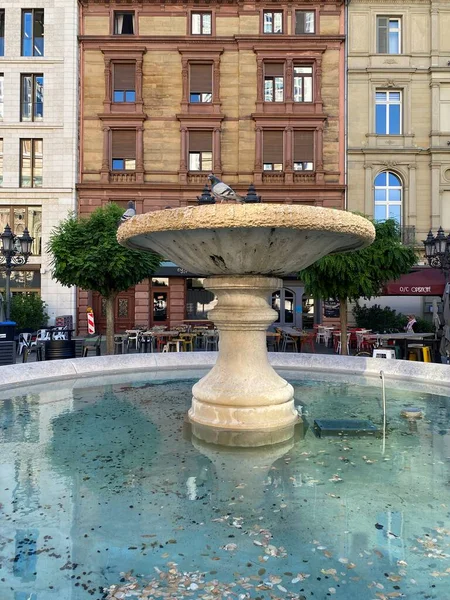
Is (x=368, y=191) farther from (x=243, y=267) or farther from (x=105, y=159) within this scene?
(x=243, y=267)

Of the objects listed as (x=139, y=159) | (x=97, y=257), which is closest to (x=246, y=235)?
(x=97, y=257)

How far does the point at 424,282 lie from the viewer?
12.5 m

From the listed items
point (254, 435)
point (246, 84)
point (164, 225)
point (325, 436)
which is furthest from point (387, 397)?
point (246, 84)

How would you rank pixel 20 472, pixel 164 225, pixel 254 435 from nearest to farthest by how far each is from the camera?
1. pixel 20 472
2. pixel 164 225
3. pixel 254 435

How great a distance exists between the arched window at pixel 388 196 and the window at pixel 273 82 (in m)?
5.99

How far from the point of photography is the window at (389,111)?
21.6 meters

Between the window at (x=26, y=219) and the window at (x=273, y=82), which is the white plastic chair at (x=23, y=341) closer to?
the window at (x=26, y=219)

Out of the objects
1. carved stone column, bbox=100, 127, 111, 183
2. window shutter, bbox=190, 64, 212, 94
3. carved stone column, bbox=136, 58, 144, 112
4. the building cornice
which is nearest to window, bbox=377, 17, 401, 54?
the building cornice

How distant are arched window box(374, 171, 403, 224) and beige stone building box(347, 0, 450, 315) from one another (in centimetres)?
5

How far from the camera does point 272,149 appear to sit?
70.4 feet

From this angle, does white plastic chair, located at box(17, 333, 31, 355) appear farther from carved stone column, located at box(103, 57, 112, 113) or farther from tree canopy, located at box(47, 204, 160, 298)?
carved stone column, located at box(103, 57, 112, 113)

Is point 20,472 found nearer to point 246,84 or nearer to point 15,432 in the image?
point 15,432

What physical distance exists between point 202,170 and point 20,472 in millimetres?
19469

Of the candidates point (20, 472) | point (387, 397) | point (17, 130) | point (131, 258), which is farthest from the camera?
point (17, 130)
